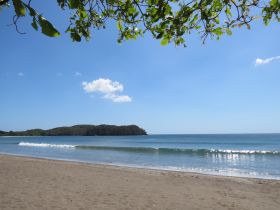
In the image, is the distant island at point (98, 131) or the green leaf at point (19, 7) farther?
the distant island at point (98, 131)

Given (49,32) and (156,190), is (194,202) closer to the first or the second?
(156,190)

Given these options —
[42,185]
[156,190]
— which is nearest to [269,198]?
[156,190]

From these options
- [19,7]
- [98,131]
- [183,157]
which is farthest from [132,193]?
[98,131]

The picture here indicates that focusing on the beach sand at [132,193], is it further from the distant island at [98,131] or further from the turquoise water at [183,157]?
the distant island at [98,131]

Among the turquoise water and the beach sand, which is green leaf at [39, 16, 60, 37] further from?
the turquoise water

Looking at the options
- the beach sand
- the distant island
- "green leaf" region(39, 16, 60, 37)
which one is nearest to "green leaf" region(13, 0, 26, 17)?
"green leaf" region(39, 16, 60, 37)

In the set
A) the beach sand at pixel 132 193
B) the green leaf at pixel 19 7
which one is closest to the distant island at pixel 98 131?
the beach sand at pixel 132 193

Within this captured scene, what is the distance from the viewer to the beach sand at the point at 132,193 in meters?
8.65

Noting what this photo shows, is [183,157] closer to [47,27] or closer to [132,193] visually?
[132,193]

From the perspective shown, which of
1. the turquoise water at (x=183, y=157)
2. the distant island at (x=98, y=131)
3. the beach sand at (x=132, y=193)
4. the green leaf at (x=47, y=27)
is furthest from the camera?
the distant island at (x=98, y=131)

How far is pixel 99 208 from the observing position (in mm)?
8219

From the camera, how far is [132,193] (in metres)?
10.3

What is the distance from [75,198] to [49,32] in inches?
331

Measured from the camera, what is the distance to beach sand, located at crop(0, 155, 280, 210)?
865 centimetres
